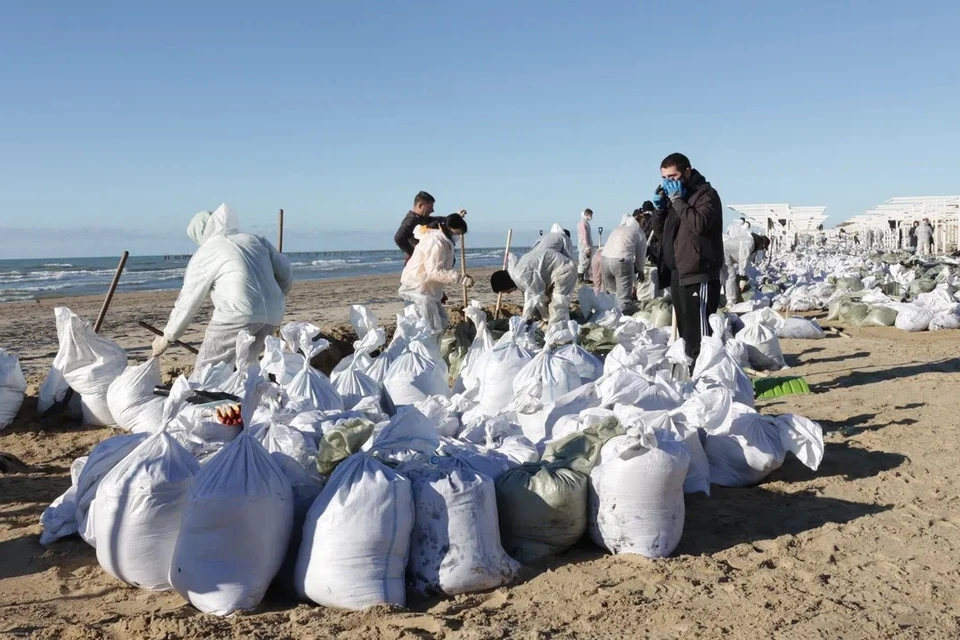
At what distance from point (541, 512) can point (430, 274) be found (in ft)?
10.8

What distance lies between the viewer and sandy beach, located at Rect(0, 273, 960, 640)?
2.31 m

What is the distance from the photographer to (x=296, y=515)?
2.65m

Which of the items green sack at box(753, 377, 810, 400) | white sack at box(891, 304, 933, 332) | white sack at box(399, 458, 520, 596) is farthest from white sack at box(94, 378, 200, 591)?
white sack at box(891, 304, 933, 332)

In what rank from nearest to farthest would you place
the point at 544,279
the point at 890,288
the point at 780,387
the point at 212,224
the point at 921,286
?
the point at 212,224
the point at 780,387
the point at 544,279
the point at 921,286
the point at 890,288

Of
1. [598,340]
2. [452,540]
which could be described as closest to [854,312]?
[598,340]

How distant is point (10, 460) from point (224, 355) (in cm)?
123

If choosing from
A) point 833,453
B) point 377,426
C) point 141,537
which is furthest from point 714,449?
point 141,537

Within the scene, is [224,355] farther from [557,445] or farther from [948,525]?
[948,525]

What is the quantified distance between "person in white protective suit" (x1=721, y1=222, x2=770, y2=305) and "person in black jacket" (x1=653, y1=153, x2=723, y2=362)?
5.15m

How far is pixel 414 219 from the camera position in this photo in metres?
6.92

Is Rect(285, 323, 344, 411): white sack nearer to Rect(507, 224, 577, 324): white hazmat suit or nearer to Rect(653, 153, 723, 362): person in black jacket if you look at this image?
Rect(653, 153, 723, 362): person in black jacket

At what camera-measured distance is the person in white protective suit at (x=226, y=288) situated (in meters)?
4.50

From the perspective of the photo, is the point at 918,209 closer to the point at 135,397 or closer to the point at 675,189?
the point at 675,189

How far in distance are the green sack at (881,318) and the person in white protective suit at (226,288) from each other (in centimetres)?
750
